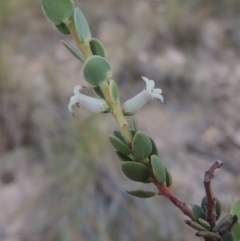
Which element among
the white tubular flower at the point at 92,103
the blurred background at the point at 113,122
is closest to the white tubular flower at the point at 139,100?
the white tubular flower at the point at 92,103

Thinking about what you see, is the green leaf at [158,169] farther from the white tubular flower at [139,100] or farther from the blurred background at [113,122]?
the blurred background at [113,122]

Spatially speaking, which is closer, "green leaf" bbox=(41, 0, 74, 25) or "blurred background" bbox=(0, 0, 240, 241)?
"green leaf" bbox=(41, 0, 74, 25)

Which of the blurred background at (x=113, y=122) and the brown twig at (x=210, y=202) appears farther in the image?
the blurred background at (x=113, y=122)

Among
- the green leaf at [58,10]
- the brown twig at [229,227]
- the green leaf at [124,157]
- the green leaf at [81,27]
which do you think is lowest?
the brown twig at [229,227]

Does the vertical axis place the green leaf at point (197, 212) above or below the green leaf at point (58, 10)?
below

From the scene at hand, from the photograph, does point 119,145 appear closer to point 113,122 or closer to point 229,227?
point 229,227

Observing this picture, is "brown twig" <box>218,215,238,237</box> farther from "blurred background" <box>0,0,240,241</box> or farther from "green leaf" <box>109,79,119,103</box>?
"blurred background" <box>0,0,240,241</box>

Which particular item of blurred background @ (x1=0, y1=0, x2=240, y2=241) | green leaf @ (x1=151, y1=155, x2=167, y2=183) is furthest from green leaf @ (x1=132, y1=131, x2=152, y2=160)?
blurred background @ (x1=0, y1=0, x2=240, y2=241)
